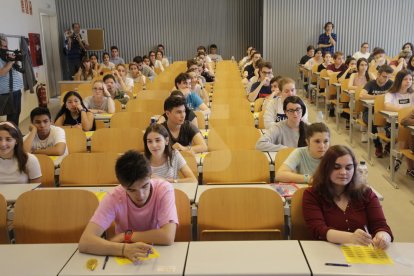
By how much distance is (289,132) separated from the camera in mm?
3908

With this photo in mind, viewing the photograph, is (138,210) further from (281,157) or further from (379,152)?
(379,152)

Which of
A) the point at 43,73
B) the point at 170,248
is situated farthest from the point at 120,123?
the point at 43,73

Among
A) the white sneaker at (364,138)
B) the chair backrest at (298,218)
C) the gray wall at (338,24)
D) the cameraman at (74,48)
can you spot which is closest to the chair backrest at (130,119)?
the chair backrest at (298,218)

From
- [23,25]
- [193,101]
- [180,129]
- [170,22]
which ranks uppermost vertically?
[170,22]

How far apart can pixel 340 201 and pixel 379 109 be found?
3.51 metres

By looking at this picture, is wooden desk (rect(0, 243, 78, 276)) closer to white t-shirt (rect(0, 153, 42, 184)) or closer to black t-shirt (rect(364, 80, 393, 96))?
white t-shirt (rect(0, 153, 42, 184))

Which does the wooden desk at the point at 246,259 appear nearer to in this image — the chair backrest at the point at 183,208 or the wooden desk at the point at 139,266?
the wooden desk at the point at 139,266

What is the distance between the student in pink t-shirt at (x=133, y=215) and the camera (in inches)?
83.6

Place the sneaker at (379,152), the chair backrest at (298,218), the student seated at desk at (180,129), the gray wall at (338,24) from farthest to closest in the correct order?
the gray wall at (338,24) → the sneaker at (379,152) → the student seated at desk at (180,129) → the chair backrest at (298,218)

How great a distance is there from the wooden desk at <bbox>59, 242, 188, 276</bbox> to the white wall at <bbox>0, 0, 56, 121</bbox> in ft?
24.4

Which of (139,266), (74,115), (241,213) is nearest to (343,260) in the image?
(241,213)

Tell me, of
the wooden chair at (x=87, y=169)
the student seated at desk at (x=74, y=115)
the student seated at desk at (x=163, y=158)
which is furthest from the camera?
the student seated at desk at (x=74, y=115)

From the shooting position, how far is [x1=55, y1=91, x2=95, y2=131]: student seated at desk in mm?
4992

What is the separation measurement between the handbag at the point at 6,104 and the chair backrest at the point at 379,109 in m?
5.35
